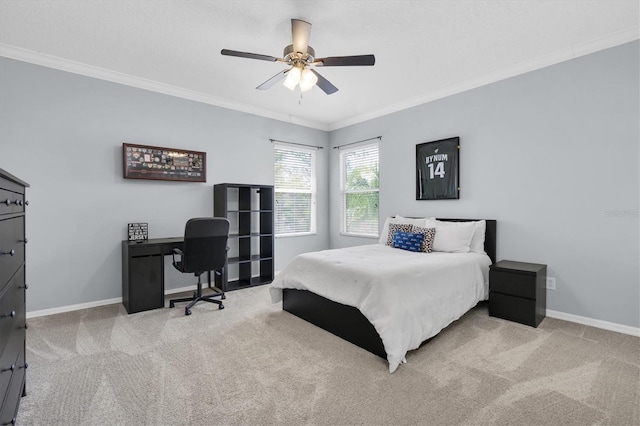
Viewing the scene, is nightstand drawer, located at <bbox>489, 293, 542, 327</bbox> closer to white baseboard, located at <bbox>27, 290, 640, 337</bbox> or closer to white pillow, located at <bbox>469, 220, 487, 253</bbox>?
white baseboard, located at <bbox>27, 290, 640, 337</bbox>

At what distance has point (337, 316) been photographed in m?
2.69

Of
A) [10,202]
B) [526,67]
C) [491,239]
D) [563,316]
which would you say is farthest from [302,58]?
[563,316]

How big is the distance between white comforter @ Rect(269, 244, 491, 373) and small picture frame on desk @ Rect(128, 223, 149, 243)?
166cm

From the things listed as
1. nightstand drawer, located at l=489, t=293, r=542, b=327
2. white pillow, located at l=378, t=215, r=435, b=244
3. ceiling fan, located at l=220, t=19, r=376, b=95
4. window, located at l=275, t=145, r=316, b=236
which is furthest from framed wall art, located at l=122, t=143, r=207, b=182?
nightstand drawer, located at l=489, t=293, r=542, b=327

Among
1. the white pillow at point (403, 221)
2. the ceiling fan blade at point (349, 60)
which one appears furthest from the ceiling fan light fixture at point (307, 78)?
the white pillow at point (403, 221)

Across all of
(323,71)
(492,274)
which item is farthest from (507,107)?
(323,71)

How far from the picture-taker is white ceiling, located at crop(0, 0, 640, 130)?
2.39m

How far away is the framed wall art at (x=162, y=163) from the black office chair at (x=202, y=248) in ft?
3.47

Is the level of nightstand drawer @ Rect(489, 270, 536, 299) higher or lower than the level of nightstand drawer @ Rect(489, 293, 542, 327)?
higher

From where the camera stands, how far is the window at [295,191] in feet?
17.0

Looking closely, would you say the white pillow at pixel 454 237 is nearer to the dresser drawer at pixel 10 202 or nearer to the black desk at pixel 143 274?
the black desk at pixel 143 274

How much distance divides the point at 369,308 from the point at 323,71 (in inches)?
104

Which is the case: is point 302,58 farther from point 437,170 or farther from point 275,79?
point 437,170

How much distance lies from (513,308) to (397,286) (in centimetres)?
151
